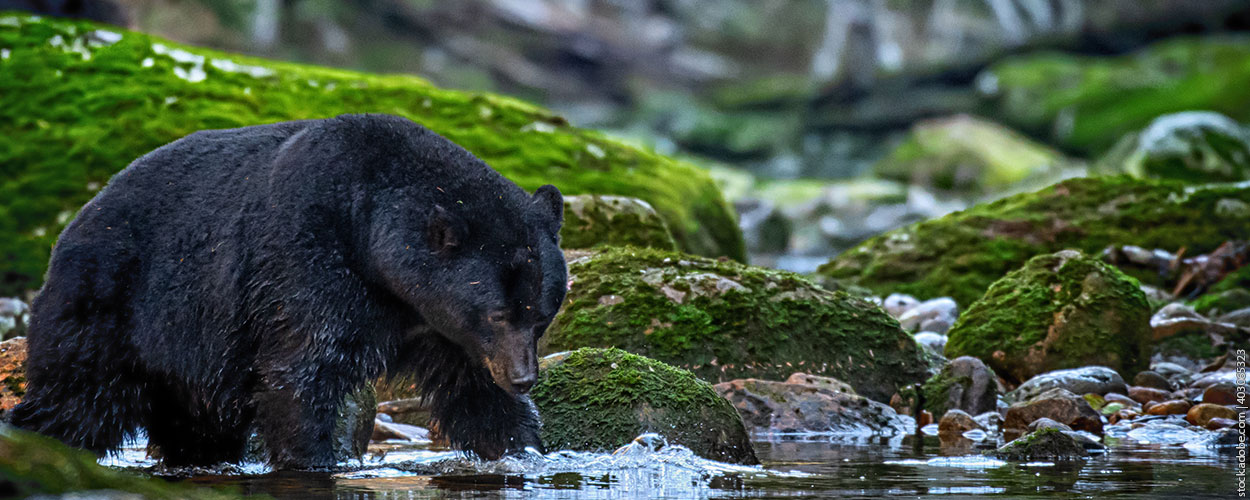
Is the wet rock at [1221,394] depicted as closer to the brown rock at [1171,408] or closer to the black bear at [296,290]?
the brown rock at [1171,408]

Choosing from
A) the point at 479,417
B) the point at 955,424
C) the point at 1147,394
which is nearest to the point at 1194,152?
the point at 1147,394

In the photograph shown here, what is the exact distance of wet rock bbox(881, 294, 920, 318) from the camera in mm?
12039

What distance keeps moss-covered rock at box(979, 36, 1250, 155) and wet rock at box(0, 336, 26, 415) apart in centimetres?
3113

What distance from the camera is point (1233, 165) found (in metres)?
21.0

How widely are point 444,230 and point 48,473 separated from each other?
267 centimetres

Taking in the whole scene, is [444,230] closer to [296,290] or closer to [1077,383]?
[296,290]

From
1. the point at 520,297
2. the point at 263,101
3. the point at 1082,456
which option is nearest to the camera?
the point at 520,297

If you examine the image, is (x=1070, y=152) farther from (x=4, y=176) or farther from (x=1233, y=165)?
(x=4, y=176)

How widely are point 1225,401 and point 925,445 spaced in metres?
2.18

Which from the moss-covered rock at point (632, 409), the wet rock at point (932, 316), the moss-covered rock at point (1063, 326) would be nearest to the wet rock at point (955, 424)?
the moss-covered rock at point (1063, 326)

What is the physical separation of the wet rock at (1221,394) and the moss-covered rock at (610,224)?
174 inches

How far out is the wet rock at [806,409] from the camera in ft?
24.4

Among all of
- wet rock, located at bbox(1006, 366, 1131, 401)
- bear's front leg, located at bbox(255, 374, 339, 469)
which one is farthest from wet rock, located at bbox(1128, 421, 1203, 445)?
bear's front leg, located at bbox(255, 374, 339, 469)

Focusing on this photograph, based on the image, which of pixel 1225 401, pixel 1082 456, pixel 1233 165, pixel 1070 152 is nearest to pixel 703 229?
pixel 1225 401
